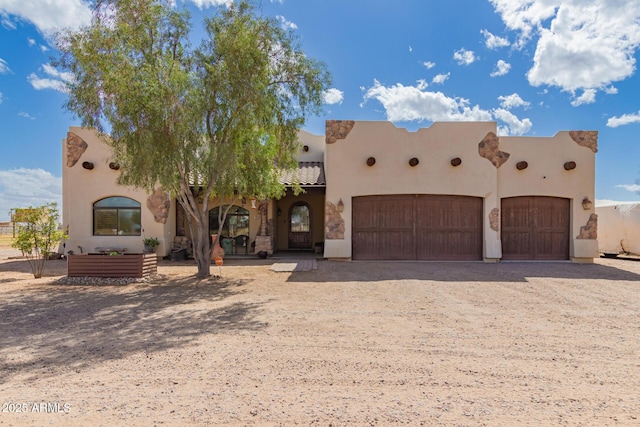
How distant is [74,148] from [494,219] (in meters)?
15.7

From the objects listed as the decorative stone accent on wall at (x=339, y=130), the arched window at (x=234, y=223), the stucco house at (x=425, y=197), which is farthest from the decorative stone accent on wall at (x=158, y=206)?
the decorative stone accent on wall at (x=339, y=130)

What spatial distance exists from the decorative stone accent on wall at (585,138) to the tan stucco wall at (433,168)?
45.6 inches

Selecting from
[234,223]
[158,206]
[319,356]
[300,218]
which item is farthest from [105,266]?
[300,218]

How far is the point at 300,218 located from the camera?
1762cm

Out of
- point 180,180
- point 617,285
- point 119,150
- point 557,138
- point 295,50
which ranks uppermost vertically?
point 295,50

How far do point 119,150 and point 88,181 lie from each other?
6888mm

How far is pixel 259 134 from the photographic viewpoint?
934 centimetres

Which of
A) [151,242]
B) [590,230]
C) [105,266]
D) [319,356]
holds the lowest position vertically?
[319,356]

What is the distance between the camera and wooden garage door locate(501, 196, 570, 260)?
45.6ft

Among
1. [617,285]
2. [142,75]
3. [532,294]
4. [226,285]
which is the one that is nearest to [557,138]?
[617,285]

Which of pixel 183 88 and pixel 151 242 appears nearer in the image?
pixel 183 88

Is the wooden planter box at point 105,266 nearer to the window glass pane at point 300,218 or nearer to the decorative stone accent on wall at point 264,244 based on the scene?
the decorative stone accent on wall at point 264,244

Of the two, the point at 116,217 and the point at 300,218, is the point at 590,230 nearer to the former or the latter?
the point at 300,218

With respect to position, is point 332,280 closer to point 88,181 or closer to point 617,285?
point 617,285
